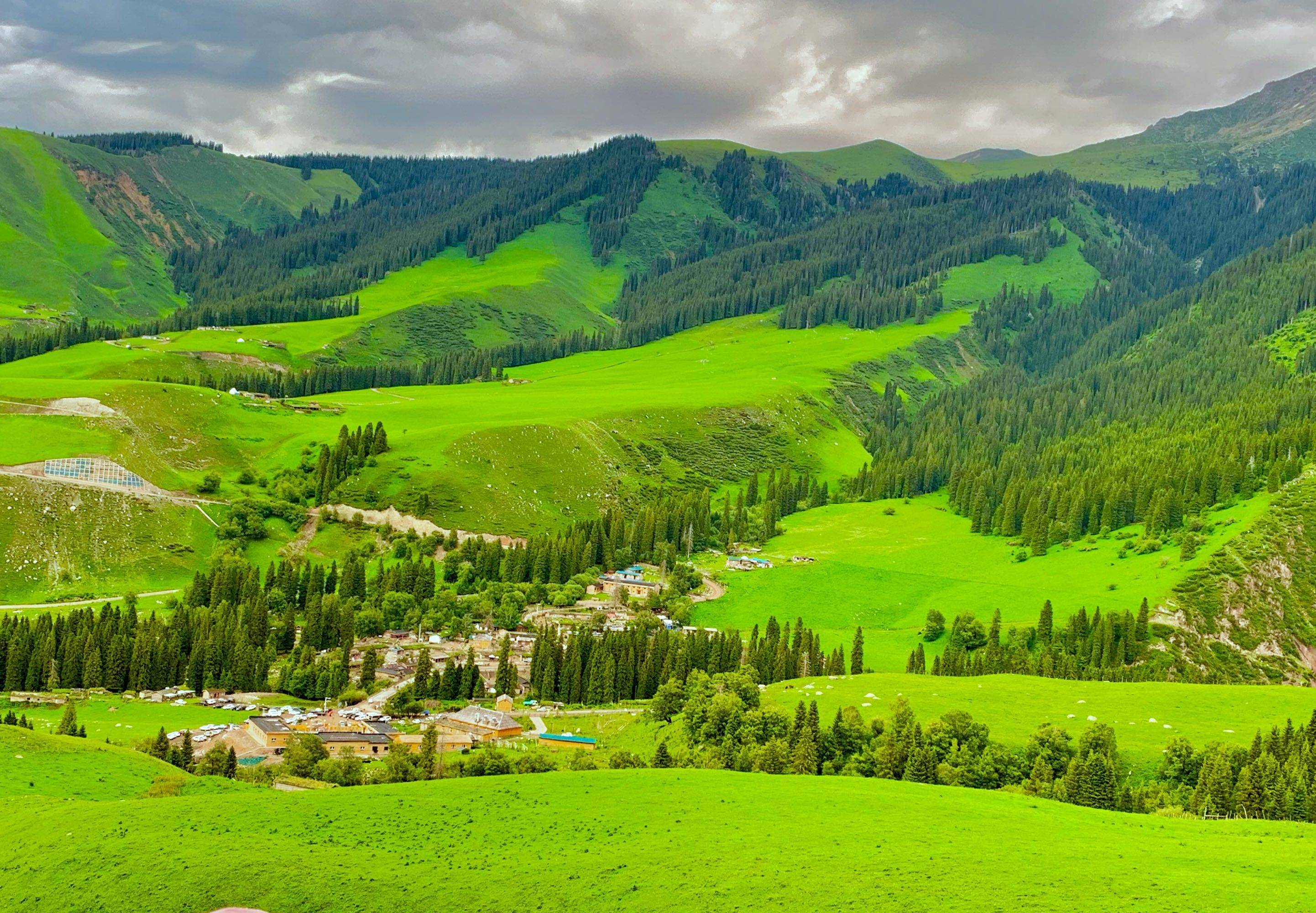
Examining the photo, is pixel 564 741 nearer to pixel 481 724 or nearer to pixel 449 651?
pixel 481 724

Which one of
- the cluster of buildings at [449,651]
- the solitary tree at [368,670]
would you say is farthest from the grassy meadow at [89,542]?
the solitary tree at [368,670]

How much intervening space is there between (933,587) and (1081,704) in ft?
250

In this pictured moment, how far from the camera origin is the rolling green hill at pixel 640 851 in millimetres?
53844

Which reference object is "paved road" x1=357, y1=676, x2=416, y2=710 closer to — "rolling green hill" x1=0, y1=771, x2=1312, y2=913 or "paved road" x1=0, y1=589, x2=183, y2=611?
"paved road" x1=0, y1=589, x2=183, y2=611

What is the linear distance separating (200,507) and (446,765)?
113 m

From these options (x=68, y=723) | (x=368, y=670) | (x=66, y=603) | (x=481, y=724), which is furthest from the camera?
(x=66, y=603)

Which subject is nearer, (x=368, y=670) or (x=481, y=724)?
(x=481, y=724)

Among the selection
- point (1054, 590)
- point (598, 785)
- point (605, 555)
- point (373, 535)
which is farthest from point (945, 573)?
point (598, 785)

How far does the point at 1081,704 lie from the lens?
329 ft

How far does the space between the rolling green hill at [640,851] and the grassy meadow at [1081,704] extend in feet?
83.2

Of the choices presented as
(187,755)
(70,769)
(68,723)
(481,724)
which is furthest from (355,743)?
(70,769)

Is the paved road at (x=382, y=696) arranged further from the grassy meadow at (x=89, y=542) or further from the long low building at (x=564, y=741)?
the grassy meadow at (x=89, y=542)

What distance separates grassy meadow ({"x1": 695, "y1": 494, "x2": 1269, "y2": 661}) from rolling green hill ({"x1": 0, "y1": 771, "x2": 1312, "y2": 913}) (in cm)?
7541

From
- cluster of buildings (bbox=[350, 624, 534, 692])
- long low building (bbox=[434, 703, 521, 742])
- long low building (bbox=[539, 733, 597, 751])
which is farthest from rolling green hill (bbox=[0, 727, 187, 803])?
cluster of buildings (bbox=[350, 624, 534, 692])
